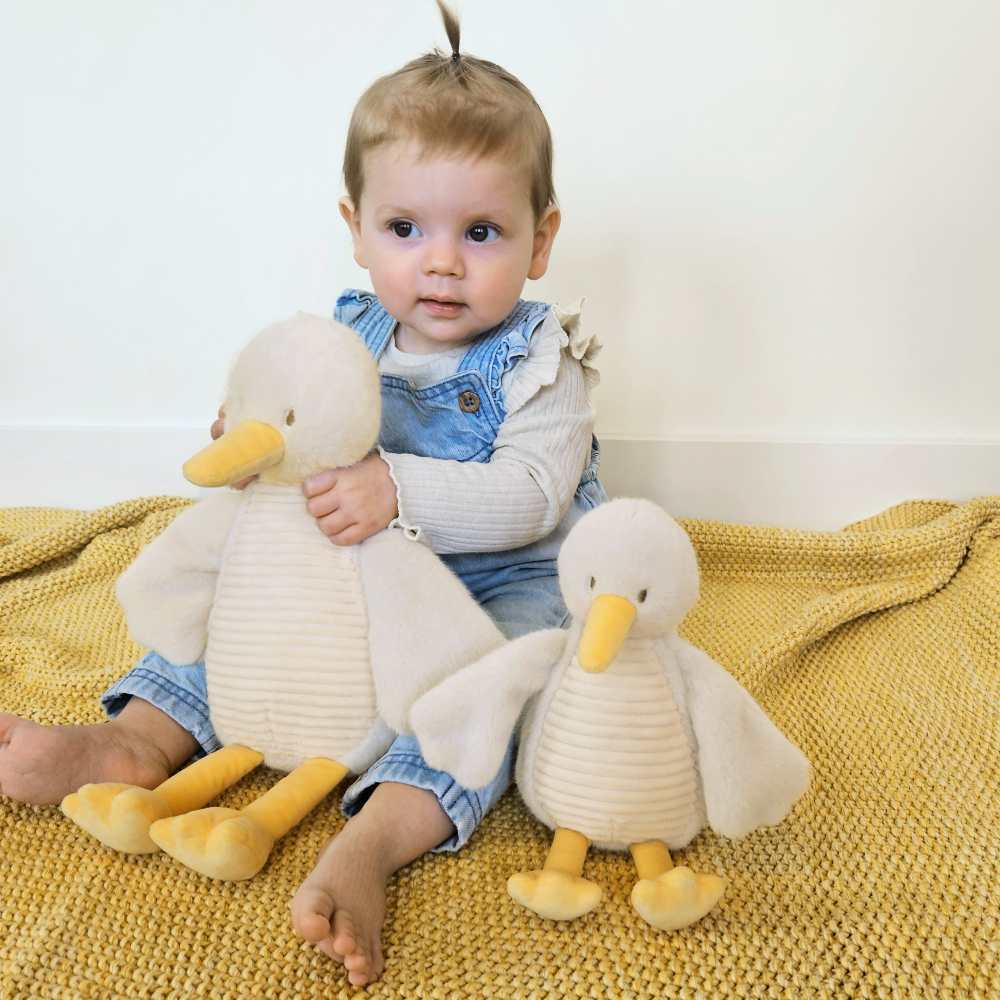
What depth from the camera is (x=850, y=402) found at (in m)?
1.36

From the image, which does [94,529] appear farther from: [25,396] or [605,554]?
[605,554]

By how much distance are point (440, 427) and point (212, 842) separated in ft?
1.45

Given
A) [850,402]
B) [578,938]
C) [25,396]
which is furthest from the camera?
[25,396]

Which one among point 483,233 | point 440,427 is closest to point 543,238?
point 483,233

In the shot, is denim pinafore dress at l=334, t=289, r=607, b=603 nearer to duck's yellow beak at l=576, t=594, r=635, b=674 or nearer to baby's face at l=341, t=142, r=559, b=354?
baby's face at l=341, t=142, r=559, b=354

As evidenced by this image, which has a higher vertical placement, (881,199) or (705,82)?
(705,82)

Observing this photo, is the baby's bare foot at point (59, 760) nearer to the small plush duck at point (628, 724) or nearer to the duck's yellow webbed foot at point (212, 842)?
the duck's yellow webbed foot at point (212, 842)

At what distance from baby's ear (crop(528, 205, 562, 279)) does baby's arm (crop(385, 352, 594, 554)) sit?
0.32ft

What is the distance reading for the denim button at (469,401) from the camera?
89 centimetres

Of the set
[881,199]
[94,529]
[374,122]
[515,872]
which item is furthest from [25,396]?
[881,199]

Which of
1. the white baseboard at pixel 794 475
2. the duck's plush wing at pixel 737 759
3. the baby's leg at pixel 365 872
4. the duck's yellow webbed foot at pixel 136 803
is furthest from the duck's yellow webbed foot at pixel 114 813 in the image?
the white baseboard at pixel 794 475

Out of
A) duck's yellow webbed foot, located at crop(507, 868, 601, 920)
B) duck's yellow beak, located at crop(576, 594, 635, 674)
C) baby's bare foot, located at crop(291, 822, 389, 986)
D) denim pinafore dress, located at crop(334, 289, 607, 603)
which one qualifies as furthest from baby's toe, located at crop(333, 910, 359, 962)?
denim pinafore dress, located at crop(334, 289, 607, 603)

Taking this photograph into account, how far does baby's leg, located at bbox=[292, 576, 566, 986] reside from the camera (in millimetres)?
560

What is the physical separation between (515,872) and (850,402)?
941 mm
